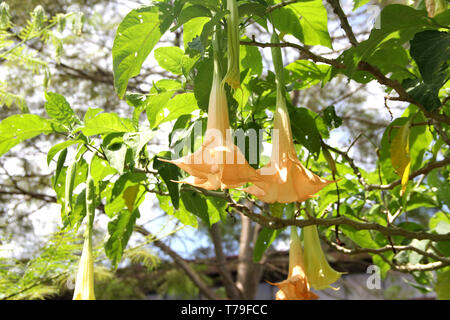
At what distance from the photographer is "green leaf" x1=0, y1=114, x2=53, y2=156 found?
1.58ft

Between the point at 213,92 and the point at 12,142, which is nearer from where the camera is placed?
the point at 213,92

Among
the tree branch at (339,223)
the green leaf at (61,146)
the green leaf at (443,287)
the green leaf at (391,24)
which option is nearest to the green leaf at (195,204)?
the tree branch at (339,223)

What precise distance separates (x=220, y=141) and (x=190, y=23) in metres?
0.21

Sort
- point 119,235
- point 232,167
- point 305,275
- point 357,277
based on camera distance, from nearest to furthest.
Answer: point 232,167
point 305,275
point 119,235
point 357,277

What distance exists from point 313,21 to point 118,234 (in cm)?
39

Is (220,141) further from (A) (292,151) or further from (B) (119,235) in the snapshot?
(B) (119,235)

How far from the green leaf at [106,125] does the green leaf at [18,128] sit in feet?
0.16

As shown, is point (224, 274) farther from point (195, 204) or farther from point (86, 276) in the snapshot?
point (86, 276)

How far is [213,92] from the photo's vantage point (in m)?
0.29

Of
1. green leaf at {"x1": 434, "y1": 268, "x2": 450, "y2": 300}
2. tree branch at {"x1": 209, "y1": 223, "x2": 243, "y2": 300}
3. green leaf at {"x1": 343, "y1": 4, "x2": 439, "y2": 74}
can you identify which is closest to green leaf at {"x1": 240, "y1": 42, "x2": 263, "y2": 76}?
green leaf at {"x1": 343, "y1": 4, "x2": 439, "y2": 74}

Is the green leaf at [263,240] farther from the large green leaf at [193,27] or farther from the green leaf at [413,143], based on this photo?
the large green leaf at [193,27]

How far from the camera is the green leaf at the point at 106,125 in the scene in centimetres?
50
